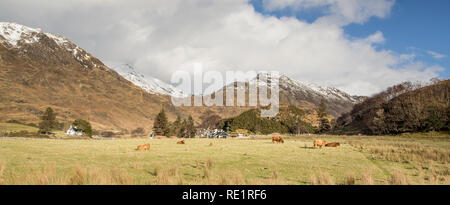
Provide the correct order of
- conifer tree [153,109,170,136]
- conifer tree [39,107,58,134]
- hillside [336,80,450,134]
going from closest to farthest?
hillside [336,80,450,134] → conifer tree [39,107,58,134] → conifer tree [153,109,170,136]

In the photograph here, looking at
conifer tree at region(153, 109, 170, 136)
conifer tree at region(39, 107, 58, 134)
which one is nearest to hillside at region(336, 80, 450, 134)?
conifer tree at region(153, 109, 170, 136)

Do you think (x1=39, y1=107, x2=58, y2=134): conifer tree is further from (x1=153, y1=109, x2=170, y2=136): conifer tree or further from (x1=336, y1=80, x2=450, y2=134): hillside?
(x1=336, y1=80, x2=450, y2=134): hillside

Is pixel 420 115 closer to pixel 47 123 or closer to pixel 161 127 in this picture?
pixel 161 127

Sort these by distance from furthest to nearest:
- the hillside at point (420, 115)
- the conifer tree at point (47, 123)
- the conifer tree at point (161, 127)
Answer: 1. the conifer tree at point (161, 127)
2. the conifer tree at point (47, 123)
3. the hillside at point (420, 115)

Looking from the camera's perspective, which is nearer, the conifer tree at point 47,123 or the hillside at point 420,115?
the hillside at point 420,115

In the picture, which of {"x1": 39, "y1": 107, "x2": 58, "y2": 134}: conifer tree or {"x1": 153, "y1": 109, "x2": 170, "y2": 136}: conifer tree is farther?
{"x1": 153, "y1": 109, "x2": 170, "y2": 136}: conifer tree

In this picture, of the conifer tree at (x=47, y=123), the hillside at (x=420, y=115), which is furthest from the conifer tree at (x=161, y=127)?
the hillside at (x=420, y=115)

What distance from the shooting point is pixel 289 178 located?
1055 centimetres

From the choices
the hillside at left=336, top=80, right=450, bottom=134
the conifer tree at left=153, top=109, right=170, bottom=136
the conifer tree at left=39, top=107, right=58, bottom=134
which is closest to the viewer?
the hillside at left=336, top=80, right=450, bottom=134

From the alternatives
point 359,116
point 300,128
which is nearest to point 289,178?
point 300,128

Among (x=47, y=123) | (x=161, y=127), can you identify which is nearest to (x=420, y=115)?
(x=161, y=127)

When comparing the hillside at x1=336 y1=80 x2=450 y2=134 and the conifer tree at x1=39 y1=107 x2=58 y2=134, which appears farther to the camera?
the conifer tree at x1=39 y1=107 x2=58 y2=134

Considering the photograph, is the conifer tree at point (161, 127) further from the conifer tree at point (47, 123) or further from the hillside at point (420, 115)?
the hillside at point (420, 115)
